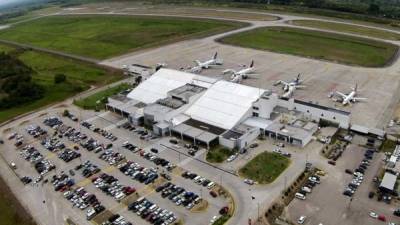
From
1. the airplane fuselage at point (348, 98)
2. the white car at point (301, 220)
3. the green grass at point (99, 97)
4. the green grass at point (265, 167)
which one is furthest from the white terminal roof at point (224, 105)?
the green grass at point (99, 97)

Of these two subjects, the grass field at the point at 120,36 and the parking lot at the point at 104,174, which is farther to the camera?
the grass field at the point at 120,36

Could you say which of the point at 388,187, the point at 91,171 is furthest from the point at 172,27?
the point at 388,187

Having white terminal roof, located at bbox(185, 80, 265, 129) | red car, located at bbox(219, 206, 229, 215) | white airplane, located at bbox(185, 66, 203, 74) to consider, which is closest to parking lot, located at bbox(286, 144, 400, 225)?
red car, located at bbox(219, 206, 229, 215)

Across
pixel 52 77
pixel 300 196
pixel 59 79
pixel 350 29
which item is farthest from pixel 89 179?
pixel 350 29

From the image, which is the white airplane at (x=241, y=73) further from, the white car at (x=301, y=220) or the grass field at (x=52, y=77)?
the white car at (x=301, y=220)

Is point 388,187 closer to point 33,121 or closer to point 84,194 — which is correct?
point 84,194

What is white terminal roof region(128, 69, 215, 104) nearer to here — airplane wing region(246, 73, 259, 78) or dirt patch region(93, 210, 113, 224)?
airplane wing region(246, 73, 259, 78)
